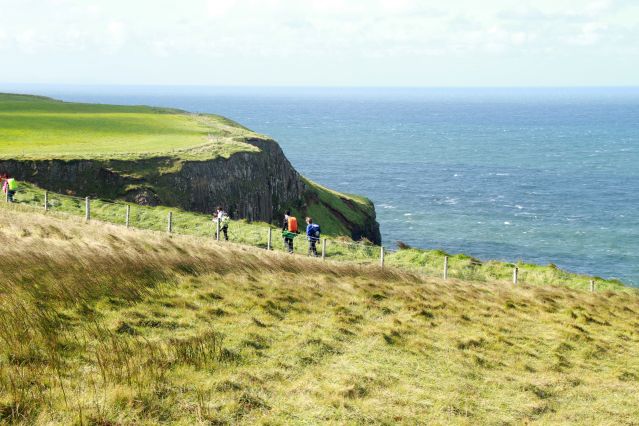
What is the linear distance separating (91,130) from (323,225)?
21932 mm

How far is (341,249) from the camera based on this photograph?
108 feet

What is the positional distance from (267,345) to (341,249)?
17671mm

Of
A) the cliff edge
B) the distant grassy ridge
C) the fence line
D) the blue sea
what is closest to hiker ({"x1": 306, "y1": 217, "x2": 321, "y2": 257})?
the fence line

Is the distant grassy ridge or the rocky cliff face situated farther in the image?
the rocky cliff face

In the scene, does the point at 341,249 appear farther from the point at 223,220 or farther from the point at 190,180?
the point at 190,180

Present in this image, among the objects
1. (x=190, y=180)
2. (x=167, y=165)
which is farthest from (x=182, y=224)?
(x=167, y=165)

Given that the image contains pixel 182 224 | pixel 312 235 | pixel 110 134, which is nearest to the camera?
pixel 312 235

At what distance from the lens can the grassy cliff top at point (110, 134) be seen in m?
47.2

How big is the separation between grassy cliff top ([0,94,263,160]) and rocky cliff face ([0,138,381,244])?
0.95m

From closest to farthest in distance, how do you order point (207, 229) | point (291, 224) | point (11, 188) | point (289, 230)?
point (291, 224)
point (289, 230)
point (11, 188)
point (207, 229)

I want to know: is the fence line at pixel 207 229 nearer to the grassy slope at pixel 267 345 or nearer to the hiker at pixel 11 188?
the hiker at pixel 11 188

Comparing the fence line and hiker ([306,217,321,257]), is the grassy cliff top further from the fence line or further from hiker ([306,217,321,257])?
hiker ([306,217,321,257])

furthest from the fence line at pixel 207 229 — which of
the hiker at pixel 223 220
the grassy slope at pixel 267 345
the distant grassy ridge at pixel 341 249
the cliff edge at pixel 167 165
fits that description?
the grassy slope at pixel 267 345

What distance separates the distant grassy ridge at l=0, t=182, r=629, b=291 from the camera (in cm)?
3153
